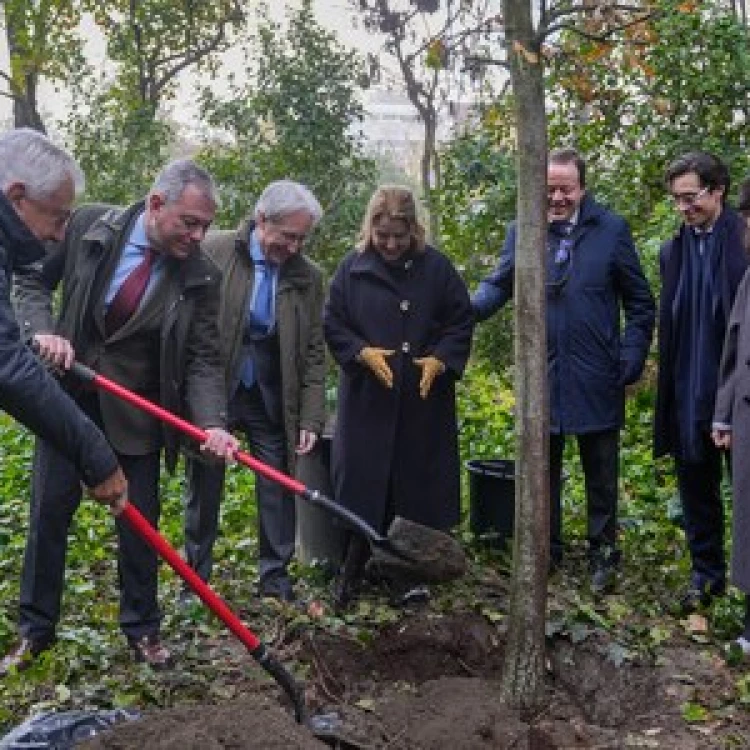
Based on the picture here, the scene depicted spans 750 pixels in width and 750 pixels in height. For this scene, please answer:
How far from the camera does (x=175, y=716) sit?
10.2 feet

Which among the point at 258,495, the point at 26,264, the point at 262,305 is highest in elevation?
the point at 26,264

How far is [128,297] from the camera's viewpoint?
3.99 meters

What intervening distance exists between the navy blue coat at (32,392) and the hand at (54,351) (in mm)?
665

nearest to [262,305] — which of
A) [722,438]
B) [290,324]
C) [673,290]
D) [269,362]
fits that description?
[290,324]

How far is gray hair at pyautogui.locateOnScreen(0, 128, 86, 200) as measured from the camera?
316 cm

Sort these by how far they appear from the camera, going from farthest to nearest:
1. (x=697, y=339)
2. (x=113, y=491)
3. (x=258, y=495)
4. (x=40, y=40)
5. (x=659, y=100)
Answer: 1. (x=40, y=40)
2. (x=659, y=100)
3. (x=258, y=495)
4. (x=697, y=339)
5. (x=113, y=491)

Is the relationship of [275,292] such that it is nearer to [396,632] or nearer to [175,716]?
[396,632]

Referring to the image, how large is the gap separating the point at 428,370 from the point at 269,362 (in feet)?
2.30

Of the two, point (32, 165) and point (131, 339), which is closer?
point (32, 165)

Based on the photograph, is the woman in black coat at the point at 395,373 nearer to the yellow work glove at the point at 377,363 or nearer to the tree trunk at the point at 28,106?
the yellow work glove at the point at 377,363

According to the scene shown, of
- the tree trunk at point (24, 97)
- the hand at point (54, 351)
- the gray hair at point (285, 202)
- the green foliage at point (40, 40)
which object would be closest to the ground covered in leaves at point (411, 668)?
the hand at point (54, 351)

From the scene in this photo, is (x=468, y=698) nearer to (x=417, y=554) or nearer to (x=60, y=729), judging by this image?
(x=417, y=554)

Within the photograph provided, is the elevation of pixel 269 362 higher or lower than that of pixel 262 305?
lower

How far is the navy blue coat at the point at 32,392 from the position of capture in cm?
298
